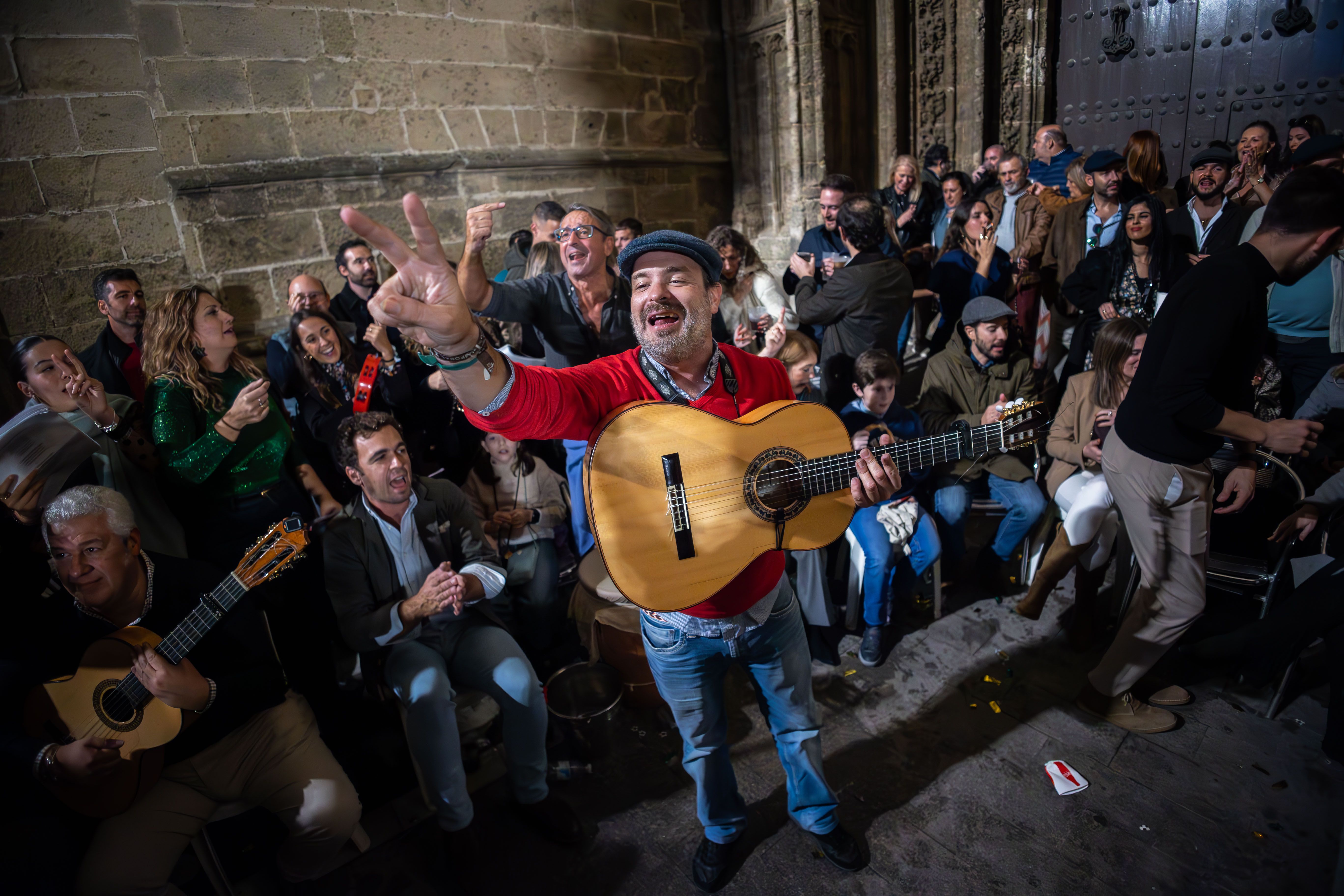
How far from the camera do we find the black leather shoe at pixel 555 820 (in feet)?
8.71

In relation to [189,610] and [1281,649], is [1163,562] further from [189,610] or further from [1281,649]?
[189,610]

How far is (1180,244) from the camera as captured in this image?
15.2ft

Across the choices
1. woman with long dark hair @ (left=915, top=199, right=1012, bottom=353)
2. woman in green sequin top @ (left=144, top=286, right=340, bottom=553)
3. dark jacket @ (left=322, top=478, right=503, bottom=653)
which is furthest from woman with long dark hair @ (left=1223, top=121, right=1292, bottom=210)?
woman in green sequin top @ (left=144, top=286, right=340, bottom=553)

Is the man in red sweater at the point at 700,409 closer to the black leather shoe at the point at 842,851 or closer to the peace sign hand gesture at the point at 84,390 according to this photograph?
the black leather shoe at the point at 842,851

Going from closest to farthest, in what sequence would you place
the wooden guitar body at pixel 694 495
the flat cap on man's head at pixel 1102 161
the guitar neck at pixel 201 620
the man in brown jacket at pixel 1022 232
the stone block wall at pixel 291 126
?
the wooden guitar body at pixel 694 495
the guitar neck at pixel 201 620
the stone block wall at pixel 291 126
the flat cap on man's head at pixel 1102 161
the man in brown jacket at pixel 1022 232

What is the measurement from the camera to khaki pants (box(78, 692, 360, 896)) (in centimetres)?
220

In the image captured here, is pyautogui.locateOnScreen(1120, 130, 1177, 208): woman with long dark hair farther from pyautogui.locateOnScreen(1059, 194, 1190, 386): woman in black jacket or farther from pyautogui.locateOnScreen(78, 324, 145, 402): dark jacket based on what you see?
pyautogui.locateOnScreen(78, 324, 145, 402): dark jacket

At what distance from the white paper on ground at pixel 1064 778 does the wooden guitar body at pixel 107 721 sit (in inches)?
125

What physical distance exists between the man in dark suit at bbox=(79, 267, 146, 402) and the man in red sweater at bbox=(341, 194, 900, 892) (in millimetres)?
2655

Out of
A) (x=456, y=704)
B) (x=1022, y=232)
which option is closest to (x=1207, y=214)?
(x=1022, y=232)

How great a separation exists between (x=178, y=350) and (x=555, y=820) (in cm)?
263

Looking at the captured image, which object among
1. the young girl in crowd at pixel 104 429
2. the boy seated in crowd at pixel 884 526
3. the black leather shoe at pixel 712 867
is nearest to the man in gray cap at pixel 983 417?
the boy seated in crowd at pixel 884 526

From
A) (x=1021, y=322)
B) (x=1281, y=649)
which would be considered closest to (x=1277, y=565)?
(x=1281, y=649)

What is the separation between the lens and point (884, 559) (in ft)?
11.5
